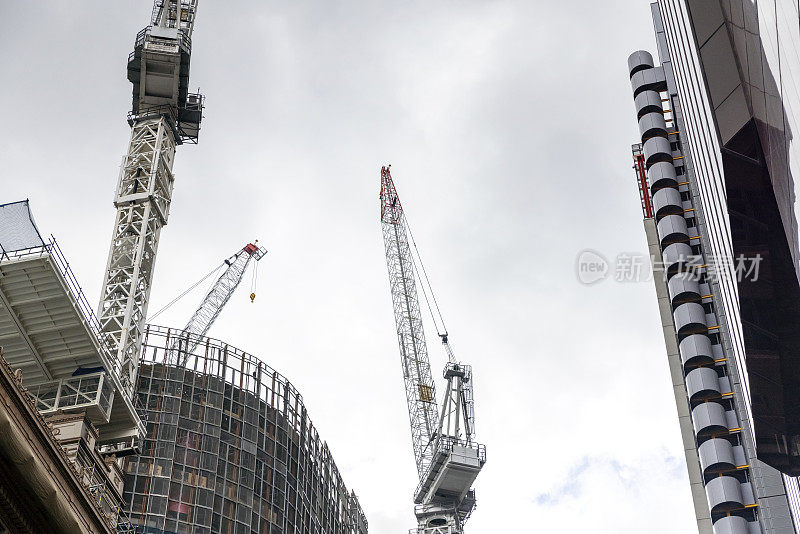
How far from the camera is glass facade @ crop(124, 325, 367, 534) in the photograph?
300 feet

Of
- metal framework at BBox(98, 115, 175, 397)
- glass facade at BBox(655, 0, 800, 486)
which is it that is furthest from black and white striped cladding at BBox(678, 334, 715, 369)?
metal framework at BBox(98, 115, 175, 397)

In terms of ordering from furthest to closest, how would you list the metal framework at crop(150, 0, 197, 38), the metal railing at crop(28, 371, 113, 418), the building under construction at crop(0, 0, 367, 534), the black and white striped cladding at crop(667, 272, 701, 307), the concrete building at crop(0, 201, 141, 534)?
the black and white striped cladding at crop(667, 272, 701, 307) → the metal framework at crop(150, 0, 197, 38) → the metal railing at crop(28, 371, 113, 418) → the concrete building at crop(0, 201, 141, 534) → the building under construction at crop(0, 0, 367, 534)

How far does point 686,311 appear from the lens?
105688mm

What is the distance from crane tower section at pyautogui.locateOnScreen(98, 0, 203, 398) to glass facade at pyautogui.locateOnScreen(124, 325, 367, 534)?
2279cm

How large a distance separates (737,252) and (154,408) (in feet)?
189

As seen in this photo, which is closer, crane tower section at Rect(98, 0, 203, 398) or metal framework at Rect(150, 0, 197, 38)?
crane tower section at Rect(98, 0, 203, 398)

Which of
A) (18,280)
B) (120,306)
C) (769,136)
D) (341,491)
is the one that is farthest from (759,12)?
(341,491)

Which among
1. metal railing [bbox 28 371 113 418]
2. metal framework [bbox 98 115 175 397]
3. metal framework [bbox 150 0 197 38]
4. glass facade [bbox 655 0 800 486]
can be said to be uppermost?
metal framework [bbox 150 0 197 38]

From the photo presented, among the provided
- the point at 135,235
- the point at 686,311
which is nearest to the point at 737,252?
the point at 135,235

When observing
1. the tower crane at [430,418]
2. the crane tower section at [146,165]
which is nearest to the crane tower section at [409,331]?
the tower crane at [430,418]

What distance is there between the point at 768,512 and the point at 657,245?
46.9m

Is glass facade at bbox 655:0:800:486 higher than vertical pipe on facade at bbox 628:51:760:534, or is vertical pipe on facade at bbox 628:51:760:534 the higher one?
vertical pipe on facade at bbox 628:51:760:534

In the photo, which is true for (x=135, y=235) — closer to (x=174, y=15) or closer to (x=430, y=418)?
(x=174, y=15)

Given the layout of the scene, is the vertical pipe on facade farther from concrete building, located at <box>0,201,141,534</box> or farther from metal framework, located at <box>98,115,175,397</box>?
concrete building, located at <box>0,201,141,534</box>
